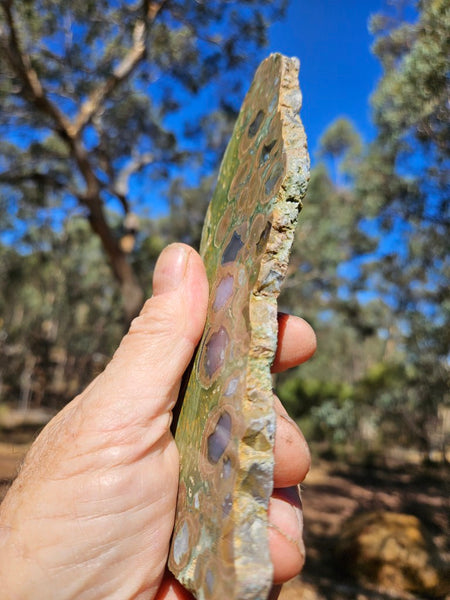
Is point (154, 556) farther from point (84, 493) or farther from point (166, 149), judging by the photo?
point (166, 149)

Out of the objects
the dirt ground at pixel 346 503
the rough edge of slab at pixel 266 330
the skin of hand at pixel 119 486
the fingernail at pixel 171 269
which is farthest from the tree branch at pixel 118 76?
the rough edge of slab at pixel 266 330

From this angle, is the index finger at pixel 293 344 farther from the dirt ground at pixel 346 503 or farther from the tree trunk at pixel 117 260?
the tree trunk at pixel 117 260

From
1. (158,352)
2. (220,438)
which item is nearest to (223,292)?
(158,352)

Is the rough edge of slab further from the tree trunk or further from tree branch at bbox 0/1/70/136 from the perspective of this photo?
the tree trunk

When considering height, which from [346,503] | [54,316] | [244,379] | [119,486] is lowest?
[346,503]

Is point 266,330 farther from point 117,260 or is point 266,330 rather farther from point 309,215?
point 309,215
